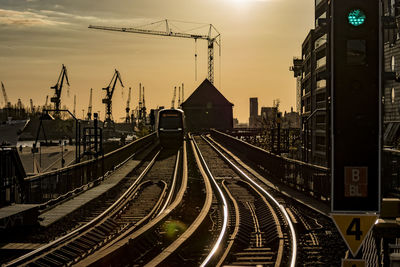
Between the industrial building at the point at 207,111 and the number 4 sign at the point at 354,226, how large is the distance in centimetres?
11086

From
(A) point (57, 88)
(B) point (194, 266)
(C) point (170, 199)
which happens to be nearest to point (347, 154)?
(B) point (194, 266)

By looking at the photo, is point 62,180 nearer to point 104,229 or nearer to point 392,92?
point 104,229

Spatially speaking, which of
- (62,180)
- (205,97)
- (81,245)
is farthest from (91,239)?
(205,97)

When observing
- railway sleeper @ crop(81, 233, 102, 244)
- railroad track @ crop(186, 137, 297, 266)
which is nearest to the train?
railroad track @ crop(186, 137, 297, 266)

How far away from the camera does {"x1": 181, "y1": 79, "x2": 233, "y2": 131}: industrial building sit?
11769cm

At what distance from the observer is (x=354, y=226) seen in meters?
5.53

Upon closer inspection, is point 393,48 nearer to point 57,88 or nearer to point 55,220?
point 55,220

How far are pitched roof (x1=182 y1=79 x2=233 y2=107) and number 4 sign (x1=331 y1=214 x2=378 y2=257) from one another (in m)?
113

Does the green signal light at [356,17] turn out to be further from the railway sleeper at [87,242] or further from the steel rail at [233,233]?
the railway sleeper at [87,242]

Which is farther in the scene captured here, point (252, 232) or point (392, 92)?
point (392, 92)

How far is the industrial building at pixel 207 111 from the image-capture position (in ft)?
386

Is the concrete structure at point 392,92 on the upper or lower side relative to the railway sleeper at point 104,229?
upper

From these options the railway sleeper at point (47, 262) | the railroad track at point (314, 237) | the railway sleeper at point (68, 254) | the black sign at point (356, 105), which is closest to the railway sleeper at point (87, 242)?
the railway sleeper at point (68, 254)

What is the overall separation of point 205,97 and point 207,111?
342 centimetres
